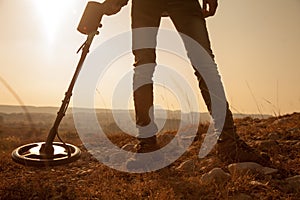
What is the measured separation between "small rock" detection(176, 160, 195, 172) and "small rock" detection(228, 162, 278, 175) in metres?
0.45

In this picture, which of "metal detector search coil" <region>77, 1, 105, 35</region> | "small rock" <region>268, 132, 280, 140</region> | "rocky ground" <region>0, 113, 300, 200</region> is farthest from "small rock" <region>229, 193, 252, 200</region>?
"metal detector search coil" <region>77, 1, 105, 35</region>

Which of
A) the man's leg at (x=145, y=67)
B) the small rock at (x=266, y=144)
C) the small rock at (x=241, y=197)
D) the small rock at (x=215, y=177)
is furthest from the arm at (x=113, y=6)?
the small rock at (x=241, y=197)

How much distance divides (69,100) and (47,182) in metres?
0.86

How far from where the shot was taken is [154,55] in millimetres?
4254

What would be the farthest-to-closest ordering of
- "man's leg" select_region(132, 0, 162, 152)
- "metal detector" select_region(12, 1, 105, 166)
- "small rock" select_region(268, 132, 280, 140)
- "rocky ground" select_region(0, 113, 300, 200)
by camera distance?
1. "small rock" select_region(268, 132, 280, 140)
2. "man's leg" select_region(132, 0, 162, 152)
3. "metal detector" select_region(12, 1, 105, 166)
4. "rocky ground" select_region(0, 113, 300, 200)

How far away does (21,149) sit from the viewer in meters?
3.66

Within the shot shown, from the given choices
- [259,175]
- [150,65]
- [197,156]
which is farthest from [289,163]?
[150,65]

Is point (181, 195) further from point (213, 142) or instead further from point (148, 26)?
point (148, 26)

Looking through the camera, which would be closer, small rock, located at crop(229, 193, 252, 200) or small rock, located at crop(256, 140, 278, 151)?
small rock, located at crop(229, 193, 252, 200)

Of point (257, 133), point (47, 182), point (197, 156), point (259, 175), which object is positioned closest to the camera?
point (259, 175)

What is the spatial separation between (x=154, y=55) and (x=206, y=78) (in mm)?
742

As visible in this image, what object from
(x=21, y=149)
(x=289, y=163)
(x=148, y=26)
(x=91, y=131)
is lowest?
(x=91, y=131)

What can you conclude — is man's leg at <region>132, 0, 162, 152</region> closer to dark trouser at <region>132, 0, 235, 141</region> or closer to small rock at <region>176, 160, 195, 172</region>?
dark trouser at <region>132, 0, 235, 141</region>

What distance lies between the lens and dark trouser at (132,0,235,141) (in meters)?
3.96
